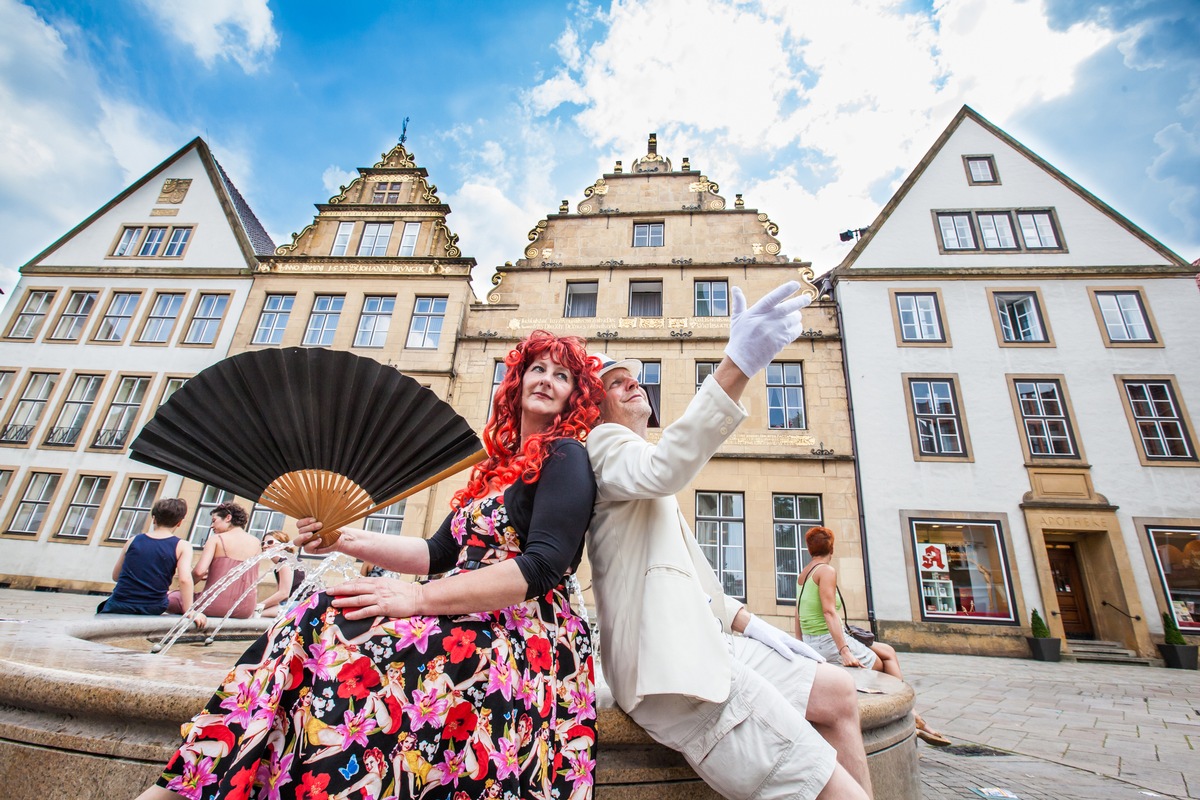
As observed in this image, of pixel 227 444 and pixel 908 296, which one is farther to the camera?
pixel 908 296

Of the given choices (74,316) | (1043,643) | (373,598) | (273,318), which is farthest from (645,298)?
(74,316)

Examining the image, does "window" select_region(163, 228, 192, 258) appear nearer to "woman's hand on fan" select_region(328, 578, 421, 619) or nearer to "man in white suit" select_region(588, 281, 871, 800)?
"woman's hand on fan" select_region(328, 578, 421, 619)

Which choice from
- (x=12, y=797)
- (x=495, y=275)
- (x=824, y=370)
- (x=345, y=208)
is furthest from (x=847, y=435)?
(x=345, y=208)

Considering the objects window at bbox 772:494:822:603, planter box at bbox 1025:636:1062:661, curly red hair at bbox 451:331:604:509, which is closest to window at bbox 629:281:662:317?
window at bbox 772:494:822:603

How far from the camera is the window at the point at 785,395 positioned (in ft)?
43.5

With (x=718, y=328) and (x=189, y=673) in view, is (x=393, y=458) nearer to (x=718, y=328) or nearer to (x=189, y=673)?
(x=189, y=673)

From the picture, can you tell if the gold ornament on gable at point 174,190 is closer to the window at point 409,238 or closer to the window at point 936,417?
the window at point 409,238

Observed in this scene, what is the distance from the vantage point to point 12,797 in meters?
1.57

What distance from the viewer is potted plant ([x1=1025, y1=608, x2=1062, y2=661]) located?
10.4 meters

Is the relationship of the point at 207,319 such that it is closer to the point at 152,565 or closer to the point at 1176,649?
the point at 152,565

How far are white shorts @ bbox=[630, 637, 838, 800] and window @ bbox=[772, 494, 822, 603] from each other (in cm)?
1102

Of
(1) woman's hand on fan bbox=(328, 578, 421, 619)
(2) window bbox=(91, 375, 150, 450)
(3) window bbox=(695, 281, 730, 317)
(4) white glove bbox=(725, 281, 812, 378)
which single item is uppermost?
(3) window bbox=(695, 281, 730, 317)

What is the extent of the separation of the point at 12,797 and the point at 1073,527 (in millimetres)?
15726

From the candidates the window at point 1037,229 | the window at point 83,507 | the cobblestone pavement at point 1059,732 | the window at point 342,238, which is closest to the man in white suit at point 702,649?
the cobblestone pavement at point 1059,732
